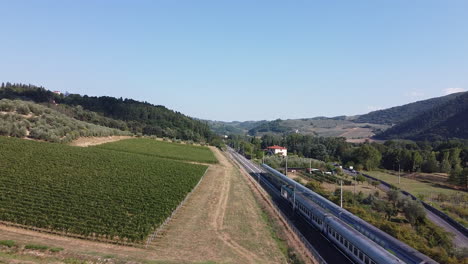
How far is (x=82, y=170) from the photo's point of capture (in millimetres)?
48656

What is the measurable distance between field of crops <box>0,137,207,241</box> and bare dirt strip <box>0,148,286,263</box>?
1734mm

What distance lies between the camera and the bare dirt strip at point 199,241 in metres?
26.4

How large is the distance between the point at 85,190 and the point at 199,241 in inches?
696

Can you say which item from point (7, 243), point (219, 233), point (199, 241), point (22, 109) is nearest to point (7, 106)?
point (22, 109)

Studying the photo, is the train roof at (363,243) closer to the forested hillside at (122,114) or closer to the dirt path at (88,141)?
the dirt path at (88,141)

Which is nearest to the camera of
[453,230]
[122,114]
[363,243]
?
[363,243]

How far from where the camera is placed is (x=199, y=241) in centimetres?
3106

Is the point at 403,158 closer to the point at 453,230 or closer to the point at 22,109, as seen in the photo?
the point at 453,230

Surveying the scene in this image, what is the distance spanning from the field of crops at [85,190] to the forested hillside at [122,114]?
261 ft

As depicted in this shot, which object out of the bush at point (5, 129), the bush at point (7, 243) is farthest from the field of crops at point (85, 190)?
the bush at point (5, 129)

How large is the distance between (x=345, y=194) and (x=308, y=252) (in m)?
28.1

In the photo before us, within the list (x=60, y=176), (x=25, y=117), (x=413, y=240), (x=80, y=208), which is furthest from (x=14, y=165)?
(x=413, y=240)

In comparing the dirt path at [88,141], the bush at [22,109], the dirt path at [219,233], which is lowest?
the dirt path at [219,233]

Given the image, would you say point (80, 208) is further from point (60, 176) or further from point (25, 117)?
point (25, 117)
